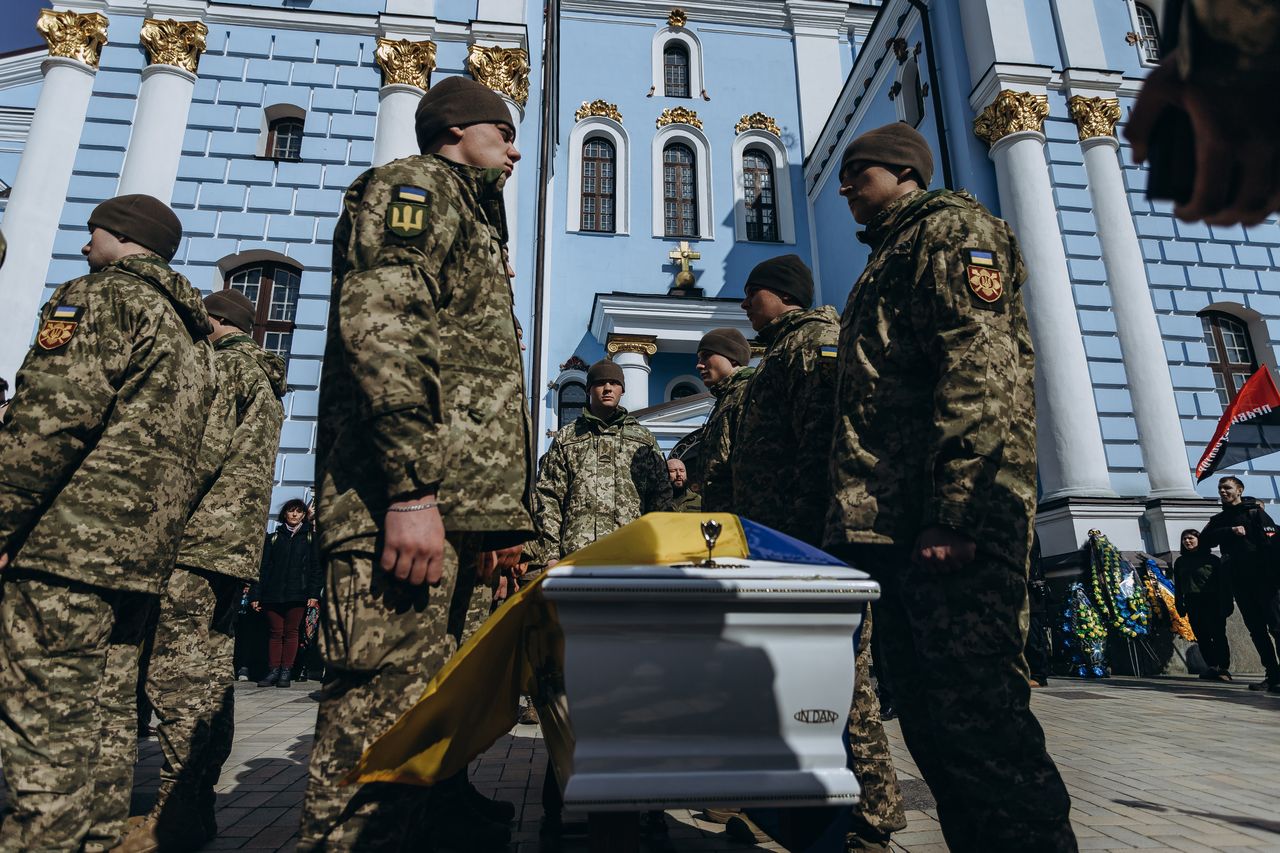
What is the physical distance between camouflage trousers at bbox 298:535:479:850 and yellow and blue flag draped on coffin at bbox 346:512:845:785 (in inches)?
6.9

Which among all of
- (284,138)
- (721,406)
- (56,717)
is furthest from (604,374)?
(284,138)

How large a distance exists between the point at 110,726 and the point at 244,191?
367 inches

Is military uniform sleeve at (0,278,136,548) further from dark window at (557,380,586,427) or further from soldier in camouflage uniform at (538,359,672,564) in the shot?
dark window at (557,380,586,427)

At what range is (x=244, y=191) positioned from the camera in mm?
10047

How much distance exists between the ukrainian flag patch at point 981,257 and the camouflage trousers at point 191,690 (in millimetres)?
3026

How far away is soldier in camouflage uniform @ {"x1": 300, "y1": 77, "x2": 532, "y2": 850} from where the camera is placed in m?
1.74

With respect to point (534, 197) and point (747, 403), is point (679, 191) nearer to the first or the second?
point (534, 197)

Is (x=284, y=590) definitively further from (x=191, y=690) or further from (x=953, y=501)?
(x=953, y=501)

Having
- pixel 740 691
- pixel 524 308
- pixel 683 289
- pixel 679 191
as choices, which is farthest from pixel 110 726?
pixel 679 191

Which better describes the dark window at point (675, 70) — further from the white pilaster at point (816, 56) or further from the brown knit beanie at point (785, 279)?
the brown knit beanie at point (785, 279)

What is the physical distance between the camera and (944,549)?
1913 millimetres

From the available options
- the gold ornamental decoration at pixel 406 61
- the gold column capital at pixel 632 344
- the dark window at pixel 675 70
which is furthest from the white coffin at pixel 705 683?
the dark window at pixel 675 70

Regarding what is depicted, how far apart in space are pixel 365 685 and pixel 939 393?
1631 millimetres

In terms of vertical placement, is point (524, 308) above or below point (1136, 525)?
above
